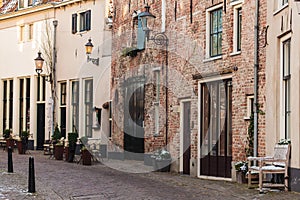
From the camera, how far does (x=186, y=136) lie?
20.2 m

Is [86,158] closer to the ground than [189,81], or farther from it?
closer to the ground

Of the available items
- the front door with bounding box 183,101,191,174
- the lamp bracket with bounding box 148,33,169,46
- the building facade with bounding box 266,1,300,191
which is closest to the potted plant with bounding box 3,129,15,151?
the lamp bracket with bounding box 148,33,169,46

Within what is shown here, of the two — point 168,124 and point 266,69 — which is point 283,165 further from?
point 168,124

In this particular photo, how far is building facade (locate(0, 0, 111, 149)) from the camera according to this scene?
26984 millimetres

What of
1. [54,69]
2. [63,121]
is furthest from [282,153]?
[54,69]

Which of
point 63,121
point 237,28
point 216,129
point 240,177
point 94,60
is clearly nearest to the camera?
point 240,177

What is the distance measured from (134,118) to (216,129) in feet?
22.0

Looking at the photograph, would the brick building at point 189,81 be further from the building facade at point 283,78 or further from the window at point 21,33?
the window at point 21,33

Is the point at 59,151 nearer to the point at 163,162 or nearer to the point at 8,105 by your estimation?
the point at 163,162

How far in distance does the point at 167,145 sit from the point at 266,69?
6.21m

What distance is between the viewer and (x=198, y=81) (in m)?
18.9

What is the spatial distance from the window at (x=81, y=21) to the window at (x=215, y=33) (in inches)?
385

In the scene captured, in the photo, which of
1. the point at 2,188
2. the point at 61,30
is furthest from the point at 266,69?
the point at 61,30

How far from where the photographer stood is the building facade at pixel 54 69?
27.0 meters
